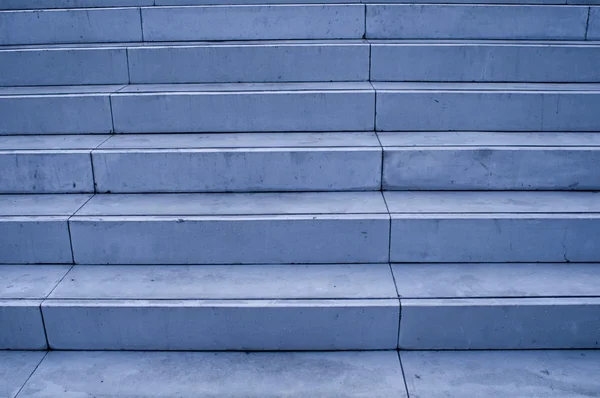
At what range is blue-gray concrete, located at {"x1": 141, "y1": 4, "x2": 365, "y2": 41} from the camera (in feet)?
15.3

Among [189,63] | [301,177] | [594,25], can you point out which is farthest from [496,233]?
[189,63]

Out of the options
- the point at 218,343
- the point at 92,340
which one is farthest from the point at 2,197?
the point at 218,343

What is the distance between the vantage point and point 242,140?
12.7ft

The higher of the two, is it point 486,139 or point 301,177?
point 486,139

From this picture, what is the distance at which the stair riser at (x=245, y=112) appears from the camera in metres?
3.99

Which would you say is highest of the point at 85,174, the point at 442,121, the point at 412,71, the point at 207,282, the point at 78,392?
the point at 412,71

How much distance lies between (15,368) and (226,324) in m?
1.19

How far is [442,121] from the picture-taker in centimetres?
398

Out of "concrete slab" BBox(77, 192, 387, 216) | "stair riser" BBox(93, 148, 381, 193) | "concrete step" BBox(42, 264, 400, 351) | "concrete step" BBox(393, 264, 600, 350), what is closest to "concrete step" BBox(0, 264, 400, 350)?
"concrete step" BBox(42, 264, 400, 351)

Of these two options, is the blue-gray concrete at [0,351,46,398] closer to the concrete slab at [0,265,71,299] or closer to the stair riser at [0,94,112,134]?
the concrete slab at [0,265,71,299]

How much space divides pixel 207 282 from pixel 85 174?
49.9 inches

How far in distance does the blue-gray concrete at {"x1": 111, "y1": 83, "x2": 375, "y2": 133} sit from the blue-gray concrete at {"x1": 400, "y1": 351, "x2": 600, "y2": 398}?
6.09ft

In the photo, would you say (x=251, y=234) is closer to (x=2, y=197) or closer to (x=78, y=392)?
(x=78, y=392)

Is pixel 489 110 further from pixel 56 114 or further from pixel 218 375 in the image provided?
pixel 56 114
